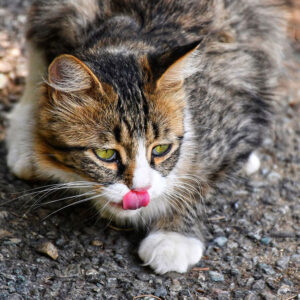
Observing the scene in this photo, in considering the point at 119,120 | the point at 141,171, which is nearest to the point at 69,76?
the point at 119,120

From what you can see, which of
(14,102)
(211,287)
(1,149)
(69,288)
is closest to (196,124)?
(211,287)

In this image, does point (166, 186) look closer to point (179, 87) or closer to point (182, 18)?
point (179, 87)

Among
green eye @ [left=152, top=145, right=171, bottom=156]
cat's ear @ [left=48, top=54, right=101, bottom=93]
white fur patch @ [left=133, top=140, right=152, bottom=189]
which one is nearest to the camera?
cat's ear @ [left=48, top=54, right=101, bottom=93]

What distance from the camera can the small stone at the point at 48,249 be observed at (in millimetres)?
2734

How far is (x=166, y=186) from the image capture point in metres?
2.68

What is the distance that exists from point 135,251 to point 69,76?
3.52 feet

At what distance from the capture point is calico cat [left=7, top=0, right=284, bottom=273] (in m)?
2.47

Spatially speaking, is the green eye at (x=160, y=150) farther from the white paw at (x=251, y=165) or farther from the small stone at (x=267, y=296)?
the white paw at (x=251, y=165)

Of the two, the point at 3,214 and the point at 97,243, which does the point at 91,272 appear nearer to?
the point at 97,243

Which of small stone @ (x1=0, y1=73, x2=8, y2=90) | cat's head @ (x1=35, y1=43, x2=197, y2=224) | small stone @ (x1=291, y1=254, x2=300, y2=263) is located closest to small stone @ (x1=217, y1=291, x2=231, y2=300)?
small stone @ (x1=291, y1=254, x2=300, y2=263)

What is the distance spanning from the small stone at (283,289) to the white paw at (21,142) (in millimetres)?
1538

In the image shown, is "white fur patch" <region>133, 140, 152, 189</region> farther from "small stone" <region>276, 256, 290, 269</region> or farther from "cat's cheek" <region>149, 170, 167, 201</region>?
"small stone" <region>276, 256, 290, 269</region>

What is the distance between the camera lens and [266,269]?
286 cm

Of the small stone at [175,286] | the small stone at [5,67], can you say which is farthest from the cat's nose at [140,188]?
the small stone at [5,67]
